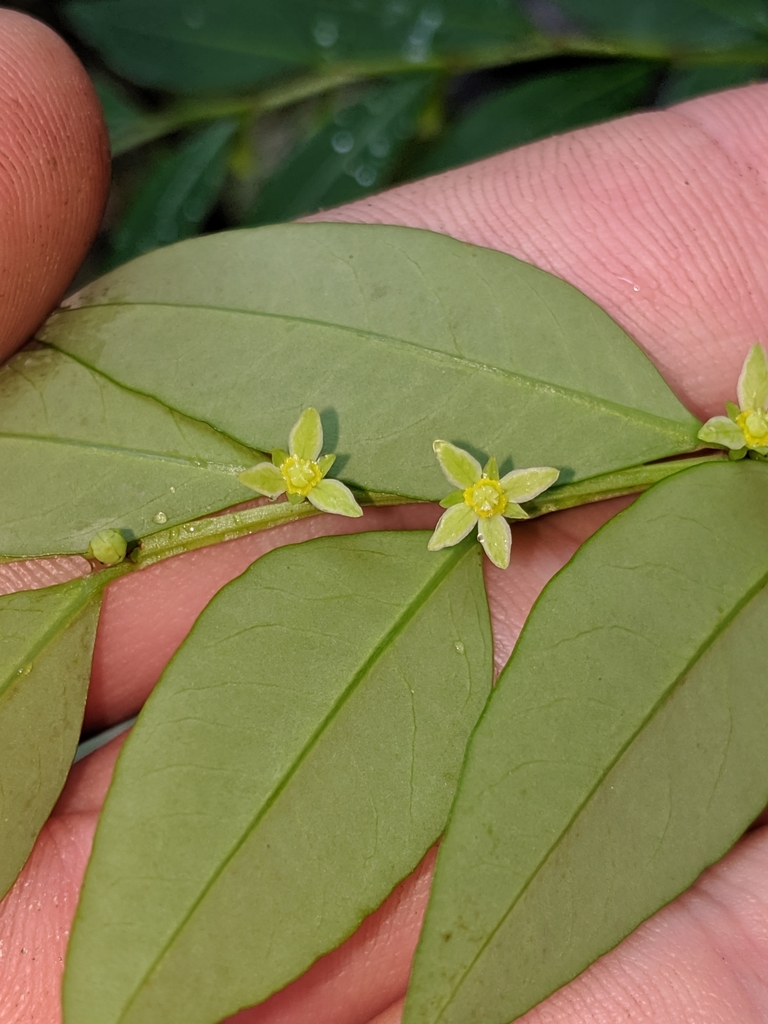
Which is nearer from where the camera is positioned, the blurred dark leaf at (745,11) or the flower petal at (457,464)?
the flower petal at (457,464)

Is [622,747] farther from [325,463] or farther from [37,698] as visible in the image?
[37,698]

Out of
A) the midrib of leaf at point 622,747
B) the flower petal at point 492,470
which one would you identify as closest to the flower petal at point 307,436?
the flower petal at point 492,470

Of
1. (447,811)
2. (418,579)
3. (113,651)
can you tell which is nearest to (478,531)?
(418,579)

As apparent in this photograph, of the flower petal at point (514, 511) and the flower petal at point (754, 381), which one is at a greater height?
the flower petal at point (754, 381)

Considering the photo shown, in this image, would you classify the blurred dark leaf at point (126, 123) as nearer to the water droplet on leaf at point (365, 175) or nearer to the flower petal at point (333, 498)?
the water droplet on leaf at point (365, 175)

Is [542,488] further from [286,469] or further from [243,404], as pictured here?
[243,404]

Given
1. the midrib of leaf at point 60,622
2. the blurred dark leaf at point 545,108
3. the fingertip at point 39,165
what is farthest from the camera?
the blurred dark leaf at point 545,108

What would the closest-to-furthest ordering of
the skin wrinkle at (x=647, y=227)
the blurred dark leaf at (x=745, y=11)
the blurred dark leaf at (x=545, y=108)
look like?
the skin wrinkle at (x=647, y=227) < the blurred dark leaf at (x=745, y=11) < the blurred dark leaf at (x=545, y=108)
